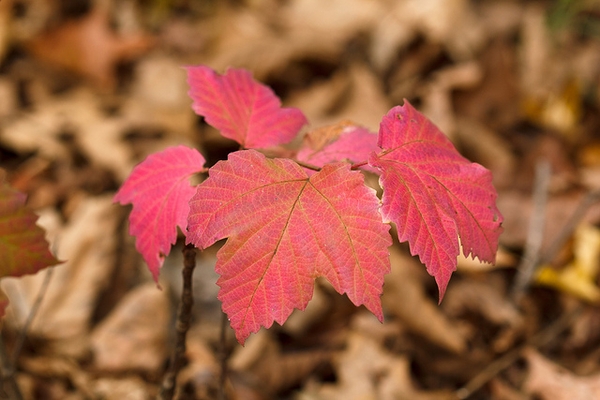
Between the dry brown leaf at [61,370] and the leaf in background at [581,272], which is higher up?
the dry brown leaf at [61,370]

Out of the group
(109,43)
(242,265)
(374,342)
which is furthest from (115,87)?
(242,265)

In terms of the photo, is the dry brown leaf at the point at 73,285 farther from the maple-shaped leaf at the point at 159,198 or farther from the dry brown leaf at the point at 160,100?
the maple-shaped leaf at the point at 159,198

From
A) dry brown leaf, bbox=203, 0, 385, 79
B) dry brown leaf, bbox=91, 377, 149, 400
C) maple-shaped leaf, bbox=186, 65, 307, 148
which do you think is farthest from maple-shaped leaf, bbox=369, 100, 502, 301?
dry brown leaf, bbox=203, 0, 385, 79

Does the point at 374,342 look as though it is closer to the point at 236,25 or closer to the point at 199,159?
the point at 199,159

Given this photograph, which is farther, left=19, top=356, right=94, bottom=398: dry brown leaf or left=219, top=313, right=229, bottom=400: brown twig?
left=19, top=356, right=94, bottom=398: dry brown leaf

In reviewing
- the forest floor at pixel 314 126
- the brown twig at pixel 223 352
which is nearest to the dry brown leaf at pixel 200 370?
the forest floor at pixel 314 126

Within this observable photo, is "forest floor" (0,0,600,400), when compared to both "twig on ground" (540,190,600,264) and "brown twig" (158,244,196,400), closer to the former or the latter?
"twig on ground" (540,190,600,264)

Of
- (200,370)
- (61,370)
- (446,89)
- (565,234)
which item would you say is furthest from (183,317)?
(446,89)
